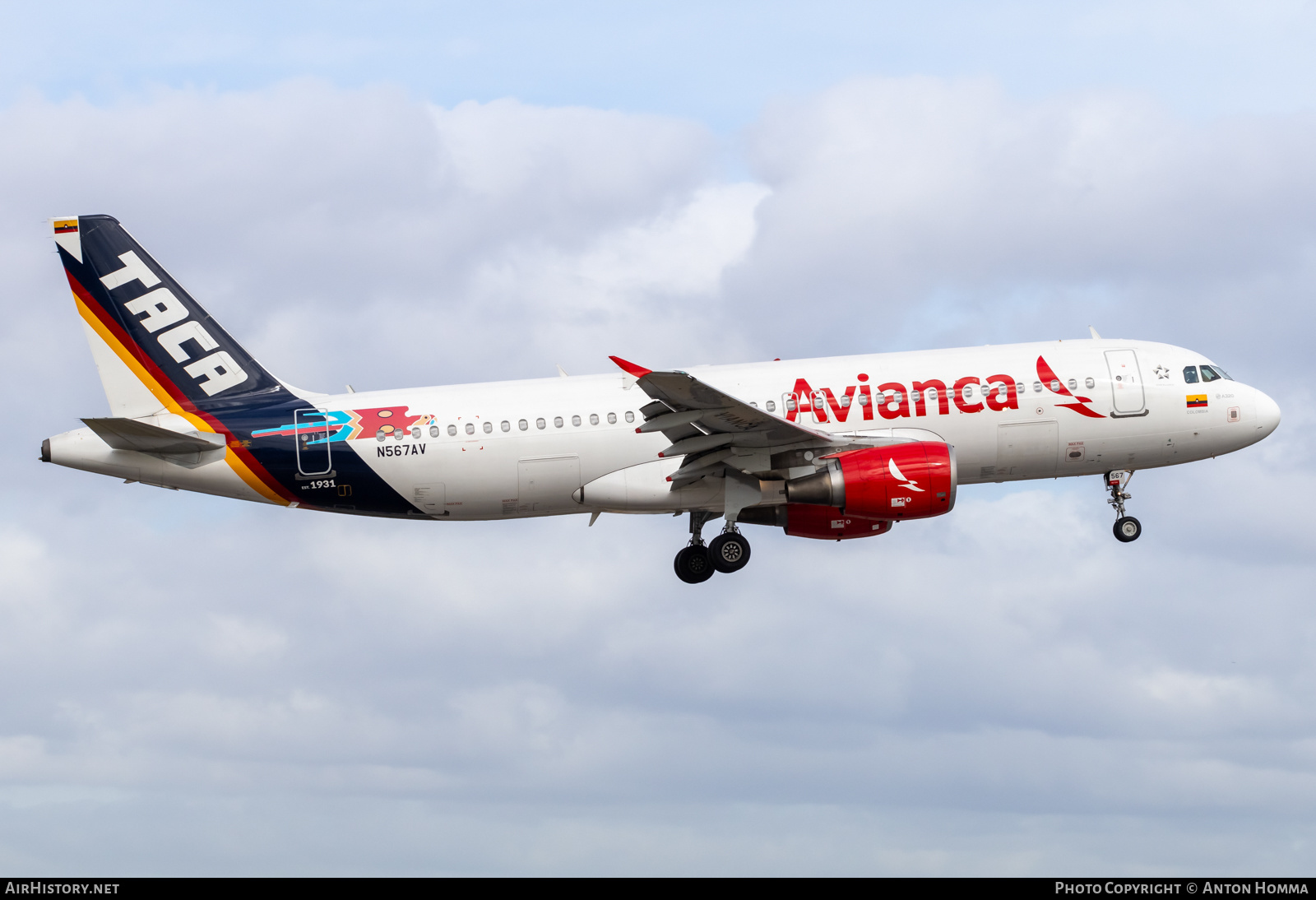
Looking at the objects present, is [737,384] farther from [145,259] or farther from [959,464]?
[145,259]

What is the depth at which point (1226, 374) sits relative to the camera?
41000 mm

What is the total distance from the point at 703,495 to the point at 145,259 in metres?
17.6

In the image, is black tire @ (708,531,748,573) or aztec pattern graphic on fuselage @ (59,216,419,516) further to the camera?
black tire @ (708,531,748,573)

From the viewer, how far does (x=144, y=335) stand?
39.8 metres

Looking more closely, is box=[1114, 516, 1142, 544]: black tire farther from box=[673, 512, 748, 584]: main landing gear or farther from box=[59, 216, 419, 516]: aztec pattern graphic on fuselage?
box=[59, 216, 419, 516]: aztec pattern graphic on fuselage

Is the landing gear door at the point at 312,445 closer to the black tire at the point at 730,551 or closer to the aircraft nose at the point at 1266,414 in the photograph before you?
the black tire at the point at 730,551

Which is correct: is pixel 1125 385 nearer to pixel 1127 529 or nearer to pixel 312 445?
pixel 1127 529

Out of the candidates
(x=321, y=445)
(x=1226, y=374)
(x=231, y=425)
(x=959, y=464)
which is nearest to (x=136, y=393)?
(x=231, y=425)

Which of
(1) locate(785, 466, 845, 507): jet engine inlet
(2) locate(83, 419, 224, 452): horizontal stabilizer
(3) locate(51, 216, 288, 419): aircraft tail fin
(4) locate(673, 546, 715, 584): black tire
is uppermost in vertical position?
(3) locate(51, 216, 288, 419): aircraft tail fin

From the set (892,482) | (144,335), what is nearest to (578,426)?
(892,482)

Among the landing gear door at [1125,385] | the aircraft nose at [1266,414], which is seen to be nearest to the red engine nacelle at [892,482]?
the landing gear door at [1125,385]

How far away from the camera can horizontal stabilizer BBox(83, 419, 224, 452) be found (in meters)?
36.8

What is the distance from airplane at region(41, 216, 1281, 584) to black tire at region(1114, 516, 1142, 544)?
1.78 metres

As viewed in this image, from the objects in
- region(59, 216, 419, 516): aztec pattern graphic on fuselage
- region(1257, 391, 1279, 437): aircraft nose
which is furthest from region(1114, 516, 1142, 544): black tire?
region(59, 216, 419, 516): aztec pattern graphic on fuselage
